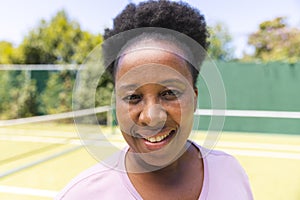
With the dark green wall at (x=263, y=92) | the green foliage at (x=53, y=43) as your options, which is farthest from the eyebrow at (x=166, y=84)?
the green foliage at (x=53, y=43)

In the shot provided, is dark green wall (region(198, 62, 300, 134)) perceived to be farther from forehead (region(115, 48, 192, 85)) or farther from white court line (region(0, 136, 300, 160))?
forehead (region(115, 48, 192, 85))

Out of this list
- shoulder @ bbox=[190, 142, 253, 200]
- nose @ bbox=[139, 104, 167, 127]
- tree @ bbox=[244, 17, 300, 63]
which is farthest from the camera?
tree @ bbox=[244, 17, 300, 63]

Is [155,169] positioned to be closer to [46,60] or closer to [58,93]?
[58,93]

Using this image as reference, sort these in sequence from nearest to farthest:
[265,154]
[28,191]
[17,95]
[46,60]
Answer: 1. [28,191]
2. [265,154]
3. [17,95]
4. [46,60]

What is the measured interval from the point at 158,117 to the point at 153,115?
1cm

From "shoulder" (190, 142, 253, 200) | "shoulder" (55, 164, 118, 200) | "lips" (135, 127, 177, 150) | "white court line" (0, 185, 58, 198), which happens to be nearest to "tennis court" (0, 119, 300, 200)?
"white court line" (0, 185, 58, 198)

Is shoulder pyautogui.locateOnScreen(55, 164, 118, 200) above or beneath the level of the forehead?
beneath

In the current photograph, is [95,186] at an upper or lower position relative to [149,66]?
lower

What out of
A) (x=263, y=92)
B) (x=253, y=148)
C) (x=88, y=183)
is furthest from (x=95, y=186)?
(x=263, y=92)

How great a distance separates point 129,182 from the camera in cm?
90

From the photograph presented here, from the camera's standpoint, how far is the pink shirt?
0.87 metres

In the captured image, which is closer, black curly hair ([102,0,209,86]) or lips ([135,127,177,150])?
lips ([135,127,177,150])

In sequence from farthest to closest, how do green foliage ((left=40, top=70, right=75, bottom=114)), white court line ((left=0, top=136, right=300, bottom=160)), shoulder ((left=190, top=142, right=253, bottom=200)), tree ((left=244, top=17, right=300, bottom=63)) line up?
tree ((left=244, top=17, right=300, bottom=63)) < green foliage ((left=40, top=70, right=75, bottom=114)) < white court line ((left=0, top=136, right=300, bottom=160)) < shoulder ((left=190, top=142, right=253, bottom=200))

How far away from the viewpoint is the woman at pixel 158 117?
0.78 m
